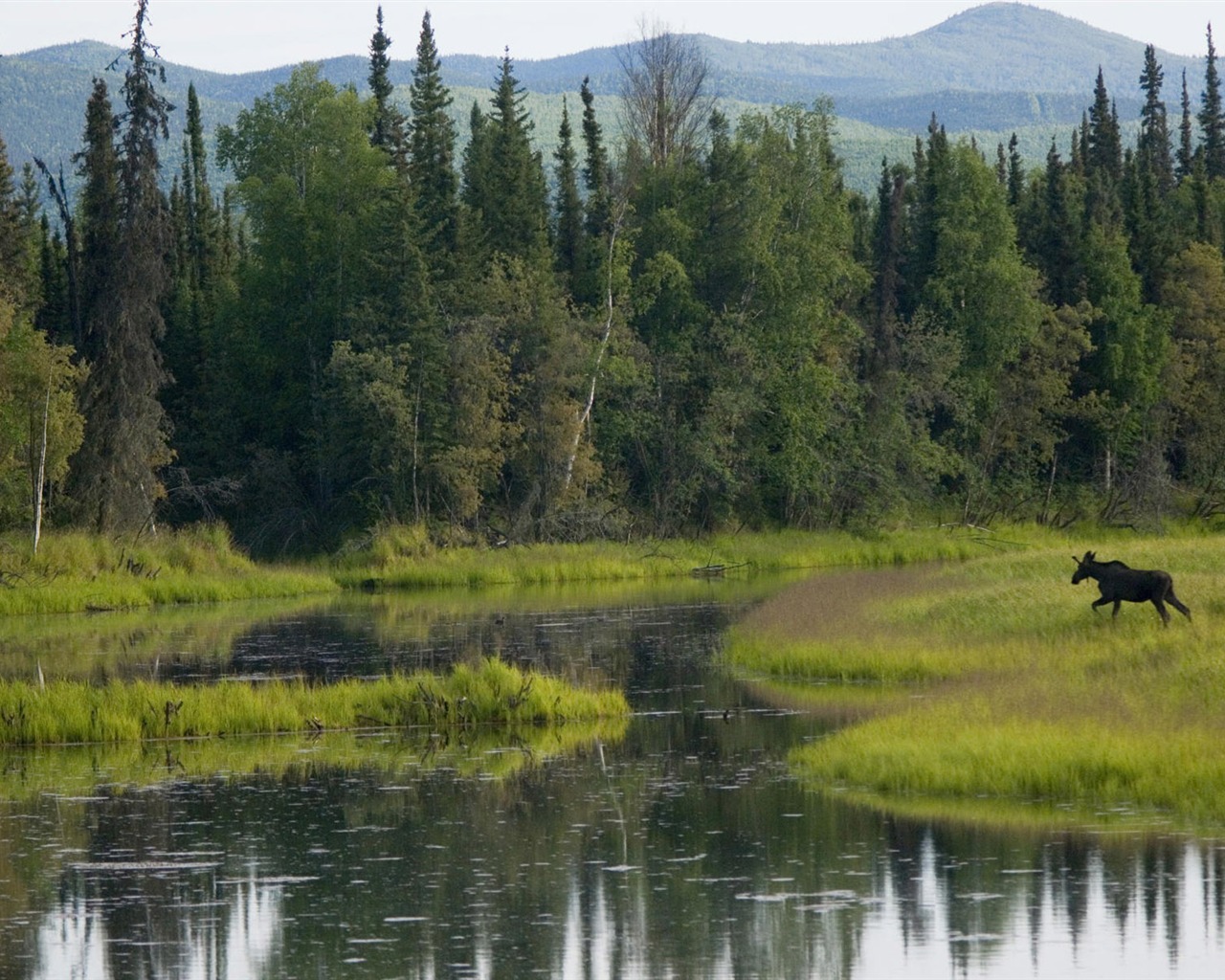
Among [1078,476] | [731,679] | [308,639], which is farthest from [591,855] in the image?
[1078,476]

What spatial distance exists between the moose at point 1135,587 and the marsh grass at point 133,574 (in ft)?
97.1

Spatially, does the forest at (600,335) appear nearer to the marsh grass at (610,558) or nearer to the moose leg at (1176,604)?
the marsh grass at (610,558)

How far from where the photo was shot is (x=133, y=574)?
54.0 m

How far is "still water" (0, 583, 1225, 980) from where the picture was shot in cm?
1520

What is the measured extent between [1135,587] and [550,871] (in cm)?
1523

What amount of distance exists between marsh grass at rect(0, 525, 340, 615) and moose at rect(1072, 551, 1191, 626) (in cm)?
2961

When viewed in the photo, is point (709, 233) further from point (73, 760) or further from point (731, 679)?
point (73, 760)

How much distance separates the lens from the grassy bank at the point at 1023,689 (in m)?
20.5

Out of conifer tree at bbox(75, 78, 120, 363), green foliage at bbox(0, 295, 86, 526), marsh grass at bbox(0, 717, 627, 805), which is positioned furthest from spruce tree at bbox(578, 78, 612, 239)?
marsh grass at bbox(0, 717, 627, 805)

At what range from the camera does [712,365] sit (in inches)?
2894

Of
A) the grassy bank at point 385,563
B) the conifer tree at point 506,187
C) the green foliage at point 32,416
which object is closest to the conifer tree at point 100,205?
the green foliage at point 32,416

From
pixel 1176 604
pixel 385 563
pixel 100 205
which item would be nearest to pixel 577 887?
pixel 1176 604

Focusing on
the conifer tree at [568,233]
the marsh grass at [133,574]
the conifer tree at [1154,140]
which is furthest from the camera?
the conifer tree at [1154,140]

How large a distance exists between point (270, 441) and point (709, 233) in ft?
64.4
